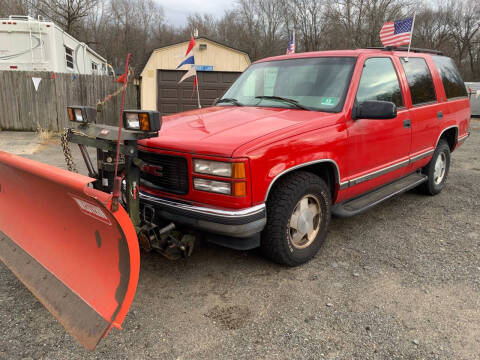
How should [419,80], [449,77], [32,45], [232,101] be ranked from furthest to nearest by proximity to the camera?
[32,45] → [449,77] → [419,80] → [232,101]

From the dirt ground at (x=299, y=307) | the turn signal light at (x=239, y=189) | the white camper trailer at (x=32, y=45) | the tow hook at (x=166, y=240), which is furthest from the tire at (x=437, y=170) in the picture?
the white camper trailer at (x=32, y=45)

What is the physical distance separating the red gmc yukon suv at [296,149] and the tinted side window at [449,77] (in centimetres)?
37

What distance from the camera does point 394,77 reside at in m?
4.47

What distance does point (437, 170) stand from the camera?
18.7ft

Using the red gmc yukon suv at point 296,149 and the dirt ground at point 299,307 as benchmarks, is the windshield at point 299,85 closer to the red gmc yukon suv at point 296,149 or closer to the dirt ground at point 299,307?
the red gmc yukon suv at point 296,149

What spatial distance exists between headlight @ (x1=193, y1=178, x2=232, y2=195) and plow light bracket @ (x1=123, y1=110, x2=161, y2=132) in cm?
60

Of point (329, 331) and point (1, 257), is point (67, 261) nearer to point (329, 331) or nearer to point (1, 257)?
point (1, 257)

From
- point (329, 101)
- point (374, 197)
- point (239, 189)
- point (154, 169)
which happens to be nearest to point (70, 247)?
point (154, 169)

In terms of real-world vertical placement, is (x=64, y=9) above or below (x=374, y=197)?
above

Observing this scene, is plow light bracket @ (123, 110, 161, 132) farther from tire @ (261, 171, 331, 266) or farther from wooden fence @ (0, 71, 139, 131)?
wooden fence @ (0, 71, 139, 131)

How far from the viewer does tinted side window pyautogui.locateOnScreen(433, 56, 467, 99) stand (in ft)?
17.8

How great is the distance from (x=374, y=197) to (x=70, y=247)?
10.0ft

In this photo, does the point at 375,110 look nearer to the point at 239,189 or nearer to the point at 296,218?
the point at 296,218

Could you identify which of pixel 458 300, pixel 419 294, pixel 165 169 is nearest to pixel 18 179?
pixel 165 169
